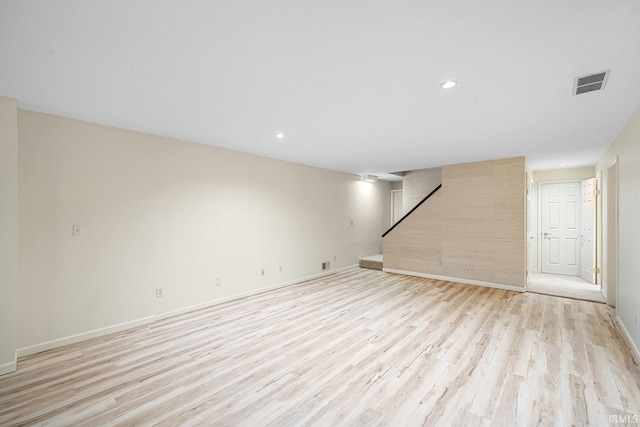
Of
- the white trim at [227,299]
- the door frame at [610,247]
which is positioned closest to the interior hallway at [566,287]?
the door frame at [610,247]

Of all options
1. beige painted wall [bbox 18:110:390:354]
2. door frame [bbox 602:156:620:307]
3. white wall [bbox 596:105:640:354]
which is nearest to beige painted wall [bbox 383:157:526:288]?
door frame [bbox 602:156:620:307]

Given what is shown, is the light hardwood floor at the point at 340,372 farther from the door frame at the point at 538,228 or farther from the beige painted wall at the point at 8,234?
the door frame at the point at 538,228

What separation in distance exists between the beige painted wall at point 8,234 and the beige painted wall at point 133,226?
256 mm

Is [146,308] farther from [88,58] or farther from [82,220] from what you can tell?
[88,58]

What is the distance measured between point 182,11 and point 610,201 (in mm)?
6120

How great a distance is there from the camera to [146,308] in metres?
3.62

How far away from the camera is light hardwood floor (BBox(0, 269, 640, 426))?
1951 millimetres

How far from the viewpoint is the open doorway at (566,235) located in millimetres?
5551

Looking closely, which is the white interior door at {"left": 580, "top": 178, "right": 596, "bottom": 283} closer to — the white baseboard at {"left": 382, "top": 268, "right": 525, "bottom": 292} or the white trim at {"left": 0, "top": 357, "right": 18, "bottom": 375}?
the white baseboard at {"left": 382, "top": 268, "right": 525, "bottom": 292}

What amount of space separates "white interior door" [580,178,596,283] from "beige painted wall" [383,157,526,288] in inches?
70.8

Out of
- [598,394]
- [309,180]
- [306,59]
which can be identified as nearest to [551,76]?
[306,59]

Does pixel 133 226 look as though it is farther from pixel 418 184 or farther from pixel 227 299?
pixel 418 184

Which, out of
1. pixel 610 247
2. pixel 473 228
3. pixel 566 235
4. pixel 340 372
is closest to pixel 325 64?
pixel 340 372

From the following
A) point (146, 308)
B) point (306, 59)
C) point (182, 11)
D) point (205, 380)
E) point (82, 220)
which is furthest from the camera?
point (146, 308)
